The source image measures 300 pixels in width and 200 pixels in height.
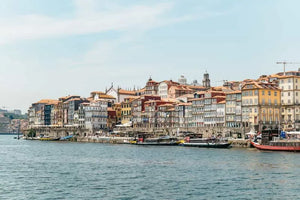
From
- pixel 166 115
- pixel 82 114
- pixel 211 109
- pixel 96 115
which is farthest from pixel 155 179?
pixel 82 114

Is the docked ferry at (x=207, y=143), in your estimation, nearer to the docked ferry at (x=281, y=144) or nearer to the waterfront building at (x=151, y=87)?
the docked ferry at (x=281, y=144)

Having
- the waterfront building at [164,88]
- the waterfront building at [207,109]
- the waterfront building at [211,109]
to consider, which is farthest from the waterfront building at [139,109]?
the waterfront building at [211,109]

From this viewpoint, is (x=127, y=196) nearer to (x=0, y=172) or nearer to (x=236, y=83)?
(x=0, y=172)

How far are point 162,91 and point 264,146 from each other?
303 ft

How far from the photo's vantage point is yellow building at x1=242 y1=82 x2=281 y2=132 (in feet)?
408

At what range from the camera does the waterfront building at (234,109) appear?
12900cm

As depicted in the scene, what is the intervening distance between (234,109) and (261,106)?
8.33 m

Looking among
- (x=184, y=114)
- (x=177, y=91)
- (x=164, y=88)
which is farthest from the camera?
(x=164, y=88)

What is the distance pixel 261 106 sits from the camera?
4911 inches

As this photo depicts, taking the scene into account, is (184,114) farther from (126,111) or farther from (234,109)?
(126,111)

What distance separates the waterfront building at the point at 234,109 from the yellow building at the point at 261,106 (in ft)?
4.93

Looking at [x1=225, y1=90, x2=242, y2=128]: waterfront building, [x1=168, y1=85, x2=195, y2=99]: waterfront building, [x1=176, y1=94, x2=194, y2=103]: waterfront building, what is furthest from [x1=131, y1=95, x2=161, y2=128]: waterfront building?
[x1=225, y1=90, x2=242, y2=128]: waterfront building

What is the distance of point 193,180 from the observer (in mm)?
51656

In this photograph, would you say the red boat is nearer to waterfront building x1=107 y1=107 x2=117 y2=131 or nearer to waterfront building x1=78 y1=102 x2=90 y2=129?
waterfront building x1=107 y1=107 x2=117 y2=131
